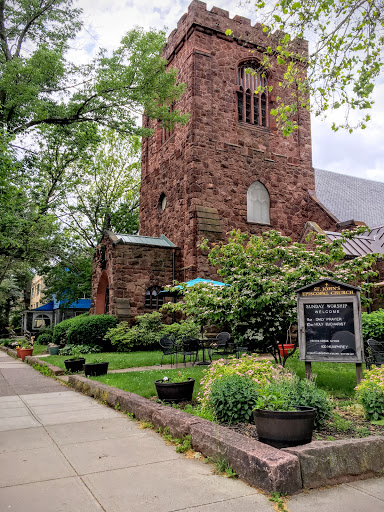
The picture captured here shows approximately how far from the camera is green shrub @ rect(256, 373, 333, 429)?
4.29m

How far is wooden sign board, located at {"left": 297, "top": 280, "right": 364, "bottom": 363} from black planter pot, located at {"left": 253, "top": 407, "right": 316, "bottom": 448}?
107 inches

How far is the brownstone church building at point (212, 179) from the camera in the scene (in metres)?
18.3

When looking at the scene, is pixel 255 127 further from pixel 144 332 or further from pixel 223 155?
pixel 144 332

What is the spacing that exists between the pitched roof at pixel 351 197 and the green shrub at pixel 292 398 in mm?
17338

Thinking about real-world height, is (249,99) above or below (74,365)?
above

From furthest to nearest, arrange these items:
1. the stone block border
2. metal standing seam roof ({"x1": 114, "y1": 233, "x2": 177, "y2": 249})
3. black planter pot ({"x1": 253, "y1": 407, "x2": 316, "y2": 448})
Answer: metal standing seam roof ({"x1": 114, "y1": 233, "x2": 177, "y2": 249}) < black planter pot ({"x1": 253, "y1": 407, "x2": 316, "y2": 448}) < the stone block border

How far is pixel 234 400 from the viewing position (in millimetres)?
5109

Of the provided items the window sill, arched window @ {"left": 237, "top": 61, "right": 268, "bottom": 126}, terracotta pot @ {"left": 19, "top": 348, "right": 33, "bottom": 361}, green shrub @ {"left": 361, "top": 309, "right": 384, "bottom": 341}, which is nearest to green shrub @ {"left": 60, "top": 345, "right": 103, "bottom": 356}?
terracotta pot @ {"left": 19, "top": 348, "right": 33, "bottom": 361}

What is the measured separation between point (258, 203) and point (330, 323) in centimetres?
1433

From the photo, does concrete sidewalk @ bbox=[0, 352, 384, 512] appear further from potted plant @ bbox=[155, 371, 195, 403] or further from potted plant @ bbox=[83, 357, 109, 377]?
potted plant @ bbox=[83, 357, 109, 377]

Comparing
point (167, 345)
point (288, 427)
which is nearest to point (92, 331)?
point (167, 345)

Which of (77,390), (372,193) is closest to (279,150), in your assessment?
(372,193)

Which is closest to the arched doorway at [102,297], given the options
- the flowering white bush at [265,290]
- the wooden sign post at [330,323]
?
the flowering white bush at [265,290]

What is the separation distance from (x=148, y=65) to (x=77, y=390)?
29.2ft
